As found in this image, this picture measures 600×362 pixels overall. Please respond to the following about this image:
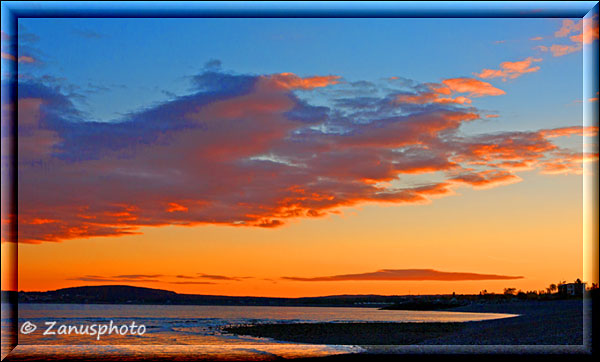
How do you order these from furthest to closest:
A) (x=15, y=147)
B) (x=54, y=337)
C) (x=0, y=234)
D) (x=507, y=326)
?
(x=54, y=337)
(x=507, y=326)
(x=15, y=147)
(x=0, y=234)

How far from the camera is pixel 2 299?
709 inches

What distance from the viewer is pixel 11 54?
1708 centimetres

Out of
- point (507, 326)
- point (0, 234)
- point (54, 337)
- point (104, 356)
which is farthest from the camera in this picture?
point (54, 337)

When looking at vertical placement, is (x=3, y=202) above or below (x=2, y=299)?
above

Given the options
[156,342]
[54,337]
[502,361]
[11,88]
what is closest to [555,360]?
[502,361]

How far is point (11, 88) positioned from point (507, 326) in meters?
32.7

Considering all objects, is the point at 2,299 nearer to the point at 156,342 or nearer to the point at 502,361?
the point at 502,361

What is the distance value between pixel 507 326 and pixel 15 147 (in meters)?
32.1

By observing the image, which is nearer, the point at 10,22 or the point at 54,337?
the point at 10,22

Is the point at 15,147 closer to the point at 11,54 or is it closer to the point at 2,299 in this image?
the point at 11,54

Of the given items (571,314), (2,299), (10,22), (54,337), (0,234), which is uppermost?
(10,22)

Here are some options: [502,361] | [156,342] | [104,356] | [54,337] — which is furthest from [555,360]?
[54,337]

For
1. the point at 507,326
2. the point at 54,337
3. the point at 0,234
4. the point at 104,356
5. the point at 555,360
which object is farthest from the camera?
the point at 54,337

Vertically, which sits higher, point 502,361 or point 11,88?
point 11,88
